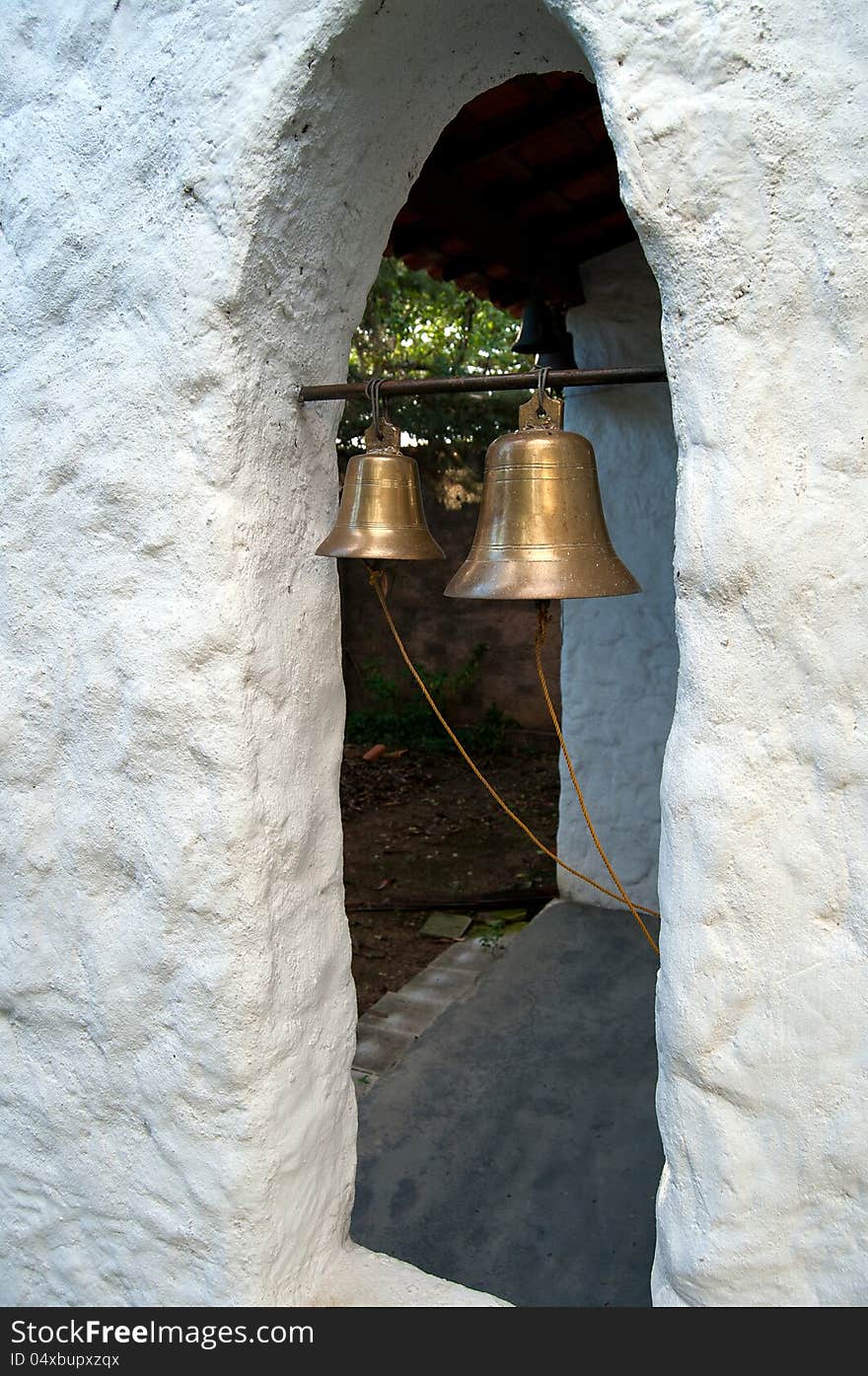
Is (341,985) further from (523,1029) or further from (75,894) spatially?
(523,1029)

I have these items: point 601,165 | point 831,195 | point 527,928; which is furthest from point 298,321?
point 527,928

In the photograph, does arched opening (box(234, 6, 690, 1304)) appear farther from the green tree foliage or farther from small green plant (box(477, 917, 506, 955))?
the green tree foliage

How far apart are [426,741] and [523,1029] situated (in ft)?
14.5

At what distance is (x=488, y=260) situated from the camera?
388cm

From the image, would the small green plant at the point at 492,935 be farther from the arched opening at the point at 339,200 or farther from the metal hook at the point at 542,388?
the metal hook at the point at 542,388

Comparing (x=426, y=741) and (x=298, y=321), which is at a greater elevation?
(x=298, y=321)

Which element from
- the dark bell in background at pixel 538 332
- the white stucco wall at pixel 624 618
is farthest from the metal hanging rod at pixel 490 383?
the white stucco wall at pixel 624 618

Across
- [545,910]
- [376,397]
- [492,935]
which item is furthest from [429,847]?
[376,397]

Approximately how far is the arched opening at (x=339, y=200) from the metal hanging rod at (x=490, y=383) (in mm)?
79

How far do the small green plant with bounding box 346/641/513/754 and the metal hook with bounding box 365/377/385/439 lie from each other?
5822 mm

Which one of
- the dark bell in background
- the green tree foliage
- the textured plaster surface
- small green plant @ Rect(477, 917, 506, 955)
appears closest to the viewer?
the textured plaster surface

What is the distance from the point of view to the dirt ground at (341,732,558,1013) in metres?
4.98

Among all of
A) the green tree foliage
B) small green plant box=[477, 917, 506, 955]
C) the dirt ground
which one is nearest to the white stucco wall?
small green plant box=[477, 917, 506, 955]

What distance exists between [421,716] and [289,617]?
6.34 m
